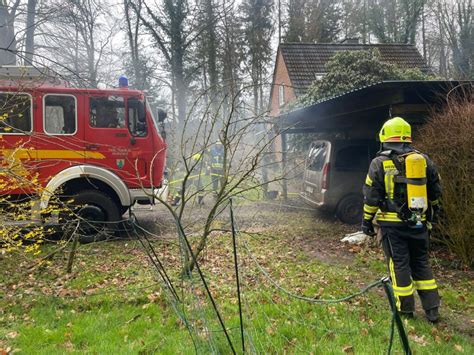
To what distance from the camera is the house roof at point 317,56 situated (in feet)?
66.5

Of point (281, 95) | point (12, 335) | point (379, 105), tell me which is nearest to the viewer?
point (12, 335)

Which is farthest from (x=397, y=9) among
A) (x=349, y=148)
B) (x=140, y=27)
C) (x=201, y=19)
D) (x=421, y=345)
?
(x=421, y=345)

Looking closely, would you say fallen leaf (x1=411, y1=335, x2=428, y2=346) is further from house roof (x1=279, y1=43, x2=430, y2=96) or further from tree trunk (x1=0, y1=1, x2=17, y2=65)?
house roof (x1=279, y1=43, x2=430, y2=96)

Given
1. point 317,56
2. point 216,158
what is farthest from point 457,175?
point 317,56

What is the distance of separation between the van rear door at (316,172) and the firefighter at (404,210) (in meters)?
4.31

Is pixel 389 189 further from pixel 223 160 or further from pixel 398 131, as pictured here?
pixel 223 160

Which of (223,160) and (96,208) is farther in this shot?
(96,208)

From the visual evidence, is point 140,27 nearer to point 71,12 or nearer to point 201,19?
point 201,19

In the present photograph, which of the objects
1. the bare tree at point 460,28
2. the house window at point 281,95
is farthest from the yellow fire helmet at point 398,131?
the bare tree at point 460,28

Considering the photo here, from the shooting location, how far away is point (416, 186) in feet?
11.7

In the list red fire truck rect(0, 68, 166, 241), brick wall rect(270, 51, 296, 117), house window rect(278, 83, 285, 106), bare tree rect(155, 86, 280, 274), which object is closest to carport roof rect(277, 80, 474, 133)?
bare tree rect(155, 86, 280, 274)

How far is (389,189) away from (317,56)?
1907 centimetres

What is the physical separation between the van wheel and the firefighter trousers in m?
4.37

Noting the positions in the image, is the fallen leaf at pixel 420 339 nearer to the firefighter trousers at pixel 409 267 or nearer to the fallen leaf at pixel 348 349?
the firefighter trousers at pixel 409 267
